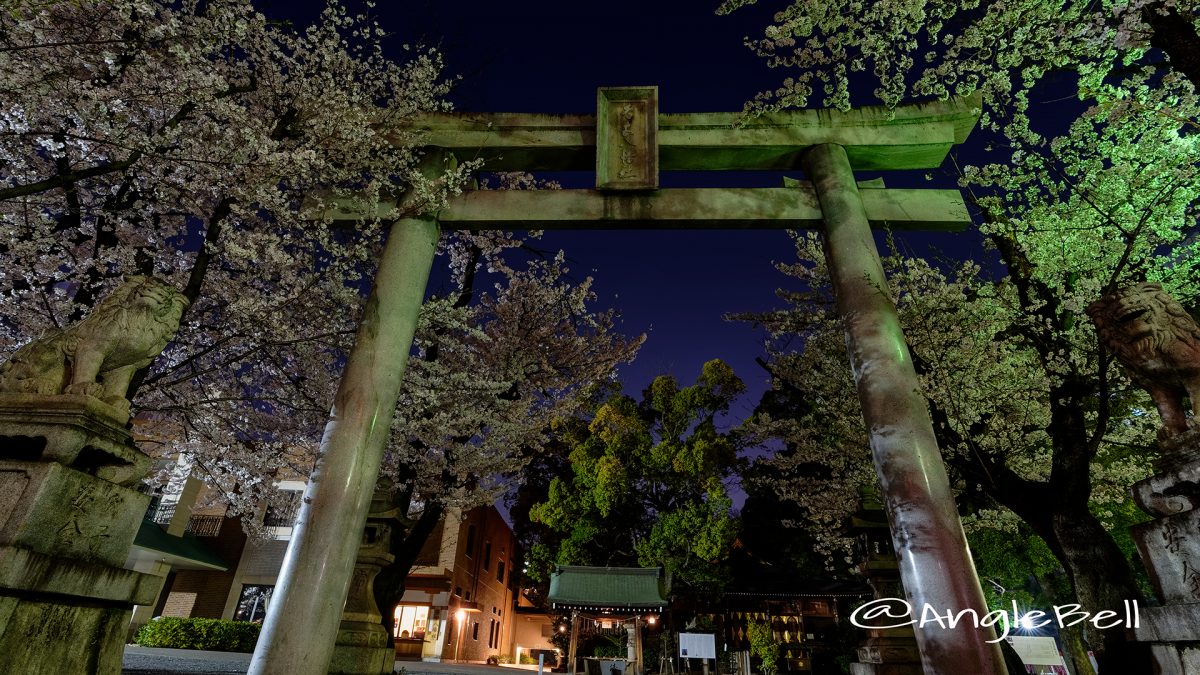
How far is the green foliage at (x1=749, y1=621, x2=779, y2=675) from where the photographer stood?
17.3m

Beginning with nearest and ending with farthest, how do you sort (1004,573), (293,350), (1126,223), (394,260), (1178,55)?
(1178,55), (394,260), (1126,223), (293,350), (1004,573)

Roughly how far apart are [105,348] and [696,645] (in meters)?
15.4

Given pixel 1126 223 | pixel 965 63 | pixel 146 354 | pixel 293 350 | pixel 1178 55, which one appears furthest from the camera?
pixel 293 350

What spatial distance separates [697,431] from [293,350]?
14.5 meters

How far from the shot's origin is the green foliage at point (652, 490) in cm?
1842

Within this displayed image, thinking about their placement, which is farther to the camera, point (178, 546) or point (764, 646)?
point (178, 546)

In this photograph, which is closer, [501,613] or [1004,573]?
[1004,573]

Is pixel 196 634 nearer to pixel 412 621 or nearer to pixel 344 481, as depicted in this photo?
pixel 412 621

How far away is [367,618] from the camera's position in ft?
23.3

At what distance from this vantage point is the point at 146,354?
4004 mm

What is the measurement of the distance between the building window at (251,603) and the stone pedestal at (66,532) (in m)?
22.0

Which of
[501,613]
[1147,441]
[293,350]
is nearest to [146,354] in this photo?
[293,350]

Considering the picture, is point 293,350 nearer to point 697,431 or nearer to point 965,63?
point 965,63

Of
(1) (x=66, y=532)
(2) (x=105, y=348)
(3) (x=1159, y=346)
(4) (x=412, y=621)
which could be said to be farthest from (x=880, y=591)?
(4) (x=412, y=621)
